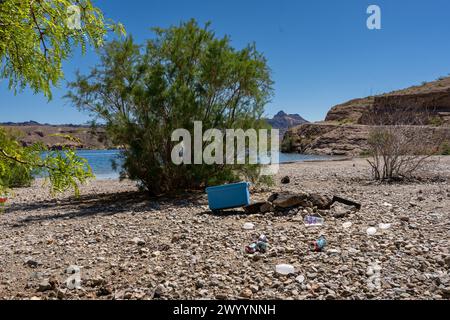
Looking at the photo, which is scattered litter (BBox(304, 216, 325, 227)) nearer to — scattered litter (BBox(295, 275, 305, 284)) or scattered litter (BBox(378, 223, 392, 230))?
scattered litter (BBox(378, 223, 392, 230))

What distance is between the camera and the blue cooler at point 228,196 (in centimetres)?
929

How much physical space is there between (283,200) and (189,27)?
6.08 meters

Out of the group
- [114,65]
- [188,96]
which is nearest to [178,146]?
[188,96]

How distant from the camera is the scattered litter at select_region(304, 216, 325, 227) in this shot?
7169 mm

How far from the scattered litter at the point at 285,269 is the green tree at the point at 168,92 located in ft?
23.3

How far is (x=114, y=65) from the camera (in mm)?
11617

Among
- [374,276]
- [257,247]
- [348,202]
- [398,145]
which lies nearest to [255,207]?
[348,202]

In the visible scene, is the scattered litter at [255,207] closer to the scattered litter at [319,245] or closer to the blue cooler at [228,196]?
the blue cooler at [228,196]

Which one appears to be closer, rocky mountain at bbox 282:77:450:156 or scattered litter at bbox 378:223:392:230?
scattered litter at bbox 378:223:392:230

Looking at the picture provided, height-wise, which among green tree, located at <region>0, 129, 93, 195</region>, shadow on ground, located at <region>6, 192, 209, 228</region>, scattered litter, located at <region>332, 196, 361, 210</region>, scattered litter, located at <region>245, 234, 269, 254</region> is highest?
green tree, located at <region>0, 129, 93, 195</region>
